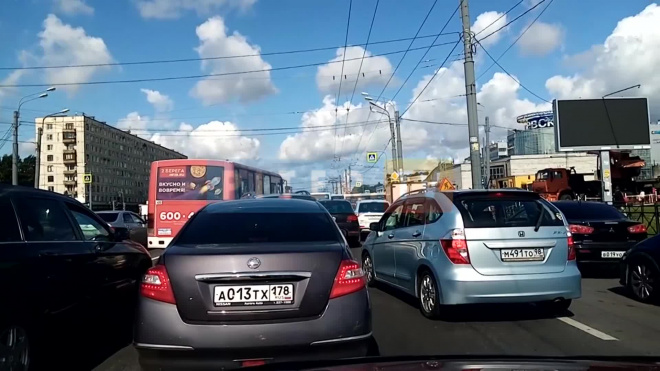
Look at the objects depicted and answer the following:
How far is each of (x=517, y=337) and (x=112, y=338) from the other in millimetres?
4432

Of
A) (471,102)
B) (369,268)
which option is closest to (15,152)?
(471,102)

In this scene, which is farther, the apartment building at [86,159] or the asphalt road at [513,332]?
the apartment building at [86,159]

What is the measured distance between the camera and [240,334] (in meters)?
3.85

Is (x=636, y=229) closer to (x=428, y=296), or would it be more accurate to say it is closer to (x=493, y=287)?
(x=493, y=287)

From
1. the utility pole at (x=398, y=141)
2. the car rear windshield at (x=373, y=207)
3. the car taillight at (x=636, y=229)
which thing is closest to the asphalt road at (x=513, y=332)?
the car taillight at (x=636, y=229)

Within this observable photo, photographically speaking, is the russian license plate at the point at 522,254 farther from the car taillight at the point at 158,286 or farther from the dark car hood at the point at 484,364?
the car taillight at the point at 158,286

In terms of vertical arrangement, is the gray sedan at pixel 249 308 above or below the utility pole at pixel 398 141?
below

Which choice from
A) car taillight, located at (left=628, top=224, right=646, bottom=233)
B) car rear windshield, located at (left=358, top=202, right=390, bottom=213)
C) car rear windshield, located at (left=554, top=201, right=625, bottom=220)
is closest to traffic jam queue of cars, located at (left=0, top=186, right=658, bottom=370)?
car taillight, located at (left=628, top=224, right=646, bottom=233)

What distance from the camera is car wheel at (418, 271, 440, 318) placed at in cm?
688

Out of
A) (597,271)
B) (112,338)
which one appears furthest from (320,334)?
(597,271)

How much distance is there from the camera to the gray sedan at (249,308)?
152 inches

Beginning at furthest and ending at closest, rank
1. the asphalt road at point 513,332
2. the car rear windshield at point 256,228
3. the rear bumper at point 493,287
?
the rear bumper at point 493,287 → the asphalt road at point 513,332 → the car rear windshield at point 256,228

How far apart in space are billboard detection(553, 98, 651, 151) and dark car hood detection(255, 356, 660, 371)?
24116 mm

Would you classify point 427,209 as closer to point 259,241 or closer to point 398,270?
point 398,270
